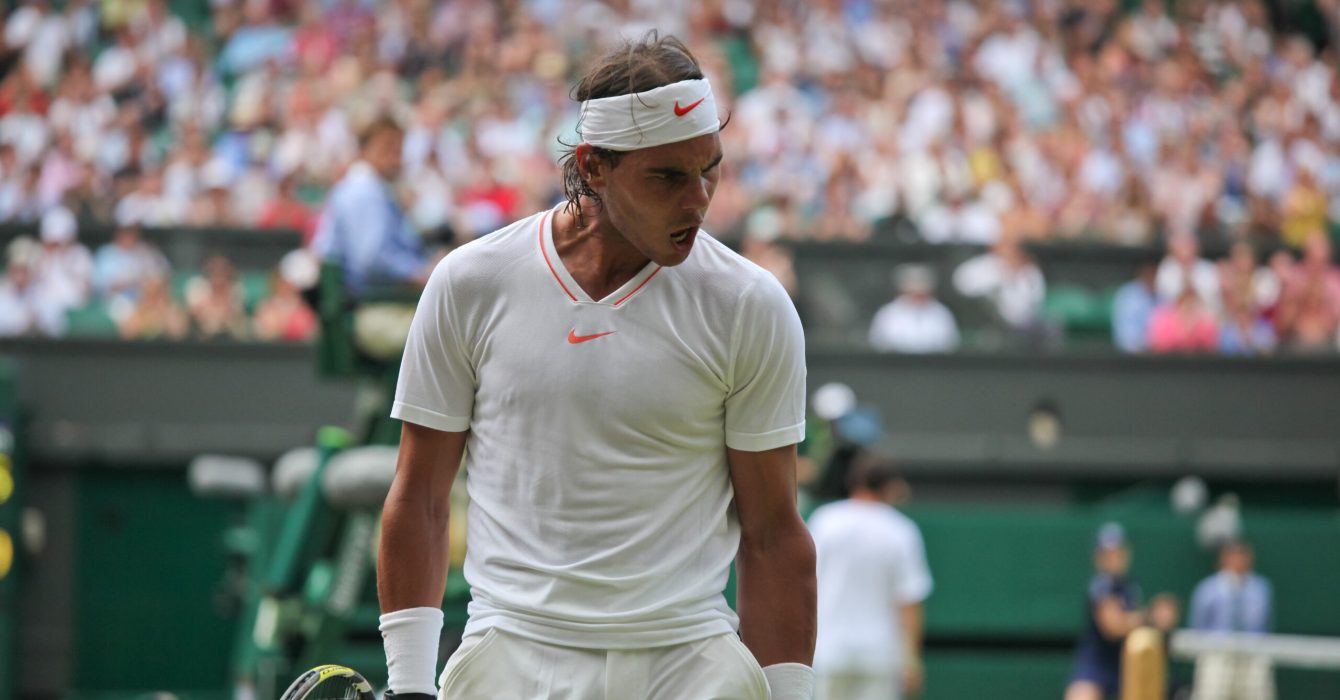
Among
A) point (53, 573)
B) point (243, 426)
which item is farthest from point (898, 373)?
point (53, 573)

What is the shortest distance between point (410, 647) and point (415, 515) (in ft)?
0.71

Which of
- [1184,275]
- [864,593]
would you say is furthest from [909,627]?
[1184,275]

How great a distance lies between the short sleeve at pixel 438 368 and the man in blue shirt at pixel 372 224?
15.8ft

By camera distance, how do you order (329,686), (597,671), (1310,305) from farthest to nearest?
(1310,305), (329,686), (597,671)

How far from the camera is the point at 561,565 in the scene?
9.73ft

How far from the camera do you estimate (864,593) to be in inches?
325

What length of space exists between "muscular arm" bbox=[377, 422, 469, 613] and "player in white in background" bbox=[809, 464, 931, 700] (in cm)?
526

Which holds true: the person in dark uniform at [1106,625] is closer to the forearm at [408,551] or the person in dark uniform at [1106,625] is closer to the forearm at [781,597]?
the forearm at [781,597]

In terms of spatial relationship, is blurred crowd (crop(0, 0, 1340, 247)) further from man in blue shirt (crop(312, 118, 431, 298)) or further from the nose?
the nose

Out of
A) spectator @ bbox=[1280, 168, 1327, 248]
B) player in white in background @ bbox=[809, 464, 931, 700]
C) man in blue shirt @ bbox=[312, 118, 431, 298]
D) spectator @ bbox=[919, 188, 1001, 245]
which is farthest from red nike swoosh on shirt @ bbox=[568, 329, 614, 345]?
spectator @ bbox=[1280, 168, 1327, 248]

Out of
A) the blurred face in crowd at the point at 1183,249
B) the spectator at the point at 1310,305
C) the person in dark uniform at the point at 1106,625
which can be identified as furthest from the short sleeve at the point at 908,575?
the spectator at the point at 1310,305

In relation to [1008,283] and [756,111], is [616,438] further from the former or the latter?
[756,111]

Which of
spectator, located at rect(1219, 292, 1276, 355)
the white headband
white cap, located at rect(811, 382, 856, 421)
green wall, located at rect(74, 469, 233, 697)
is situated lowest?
green wall, located at rect(74, 469, 233, 697)

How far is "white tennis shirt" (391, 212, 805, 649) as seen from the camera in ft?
9.74
